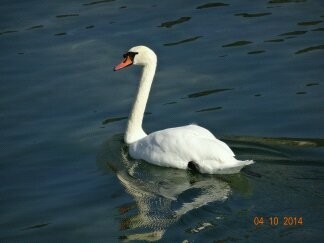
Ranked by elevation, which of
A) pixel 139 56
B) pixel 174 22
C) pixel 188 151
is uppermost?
pixel 139 56

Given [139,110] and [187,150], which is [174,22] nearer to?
[139,110]

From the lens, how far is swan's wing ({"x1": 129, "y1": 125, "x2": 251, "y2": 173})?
9.75 meters

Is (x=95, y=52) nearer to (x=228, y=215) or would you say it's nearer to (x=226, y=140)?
(x=226, y=140)

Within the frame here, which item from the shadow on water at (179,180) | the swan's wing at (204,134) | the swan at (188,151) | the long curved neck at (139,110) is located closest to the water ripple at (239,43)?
the long curved neck at (139,110)

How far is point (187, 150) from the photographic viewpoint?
393 inches

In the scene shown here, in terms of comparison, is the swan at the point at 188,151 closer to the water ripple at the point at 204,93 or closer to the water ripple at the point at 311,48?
the water ripple at the point at 204,93

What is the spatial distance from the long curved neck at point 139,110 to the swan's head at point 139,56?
8cm

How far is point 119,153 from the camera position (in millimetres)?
11195

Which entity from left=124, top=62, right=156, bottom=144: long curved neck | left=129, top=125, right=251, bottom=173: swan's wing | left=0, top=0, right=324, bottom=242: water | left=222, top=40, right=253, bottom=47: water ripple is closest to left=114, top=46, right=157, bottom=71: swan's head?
left=124, top=62, right=156, bottom=144: long curved neck

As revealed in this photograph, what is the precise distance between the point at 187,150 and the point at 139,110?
70.4 inches

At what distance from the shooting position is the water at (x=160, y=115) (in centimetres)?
890
